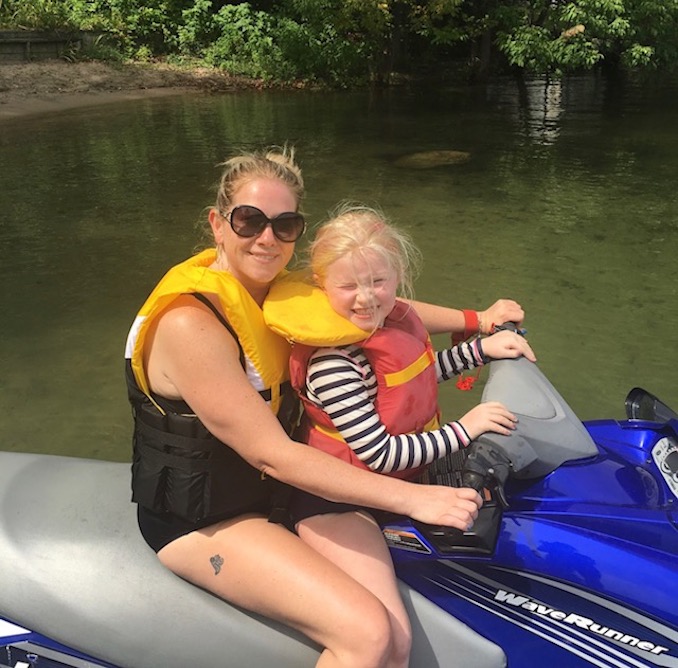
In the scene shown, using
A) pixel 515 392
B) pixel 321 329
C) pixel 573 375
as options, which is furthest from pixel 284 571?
pixel 573 375

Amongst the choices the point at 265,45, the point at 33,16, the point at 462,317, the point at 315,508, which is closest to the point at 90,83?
the point at 33,16

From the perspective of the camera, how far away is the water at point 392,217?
4.42 meters

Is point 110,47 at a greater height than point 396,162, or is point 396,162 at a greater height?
point 110,47

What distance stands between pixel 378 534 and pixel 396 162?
Result: 29.5 ft

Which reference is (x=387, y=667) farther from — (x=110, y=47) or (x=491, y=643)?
(x=110, y=47)

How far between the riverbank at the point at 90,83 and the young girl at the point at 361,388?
13.7 meters

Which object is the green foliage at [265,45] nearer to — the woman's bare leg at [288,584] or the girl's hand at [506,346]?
the girl's hand at [506,346]

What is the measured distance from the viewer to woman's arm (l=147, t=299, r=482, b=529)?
1.63 meters

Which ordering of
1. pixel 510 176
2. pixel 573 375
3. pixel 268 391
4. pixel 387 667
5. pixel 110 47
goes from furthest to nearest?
pixel 110 47, pixel 510 176, pixel 573 375, pixel 268 391, pixel 387 667

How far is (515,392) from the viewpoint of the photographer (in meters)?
1.87

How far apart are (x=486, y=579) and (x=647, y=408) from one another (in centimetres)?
73

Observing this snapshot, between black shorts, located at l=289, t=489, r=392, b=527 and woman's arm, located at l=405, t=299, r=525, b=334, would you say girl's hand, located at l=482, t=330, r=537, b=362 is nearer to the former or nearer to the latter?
woman's arm, located at l=405, t=299, r=525, b=334

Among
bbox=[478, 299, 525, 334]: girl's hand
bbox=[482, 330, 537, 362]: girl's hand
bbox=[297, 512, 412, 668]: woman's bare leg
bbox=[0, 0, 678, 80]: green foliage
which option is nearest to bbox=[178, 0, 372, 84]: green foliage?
bbox=[0, 0, 678, 80]: green foliage

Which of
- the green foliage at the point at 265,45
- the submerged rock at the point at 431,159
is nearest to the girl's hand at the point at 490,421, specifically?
the submerged rock at the point at 431,159
